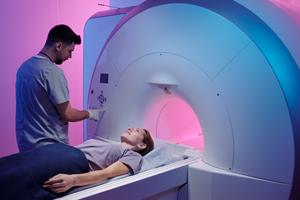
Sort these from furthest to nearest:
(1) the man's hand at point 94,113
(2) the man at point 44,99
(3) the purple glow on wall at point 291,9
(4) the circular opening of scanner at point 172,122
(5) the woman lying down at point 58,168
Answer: (1) the man's hand at point 94,113 → (4) the circular opening of scanner at point 172,122 → (2) the man at point 44,99 → (3) the purple glow on wall at point 291,9 → (5) the woman lying down at point 58,168

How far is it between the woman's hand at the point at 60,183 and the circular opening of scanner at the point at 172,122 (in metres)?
0.62

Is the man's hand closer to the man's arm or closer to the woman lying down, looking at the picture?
the man's arm

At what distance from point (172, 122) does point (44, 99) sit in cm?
69

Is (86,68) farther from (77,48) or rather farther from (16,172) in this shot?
(16,172)

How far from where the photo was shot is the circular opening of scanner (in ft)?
5.64

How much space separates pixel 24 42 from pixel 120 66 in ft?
4.10

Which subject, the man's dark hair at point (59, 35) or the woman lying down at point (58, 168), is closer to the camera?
the woman lying down at point (58, 168)

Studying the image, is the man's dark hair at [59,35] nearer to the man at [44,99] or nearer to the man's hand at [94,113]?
the man at [44,99]

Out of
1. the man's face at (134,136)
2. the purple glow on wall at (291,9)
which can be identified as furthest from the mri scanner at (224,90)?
the man's face at (134,136)

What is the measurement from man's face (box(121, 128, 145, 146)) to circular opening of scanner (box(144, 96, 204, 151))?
12 cm

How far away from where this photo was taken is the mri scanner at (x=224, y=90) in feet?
3.95

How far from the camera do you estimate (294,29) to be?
128 centimetres

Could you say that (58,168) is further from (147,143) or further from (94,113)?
(94,113)

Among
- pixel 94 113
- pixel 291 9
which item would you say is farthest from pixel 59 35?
pixel 291 9
